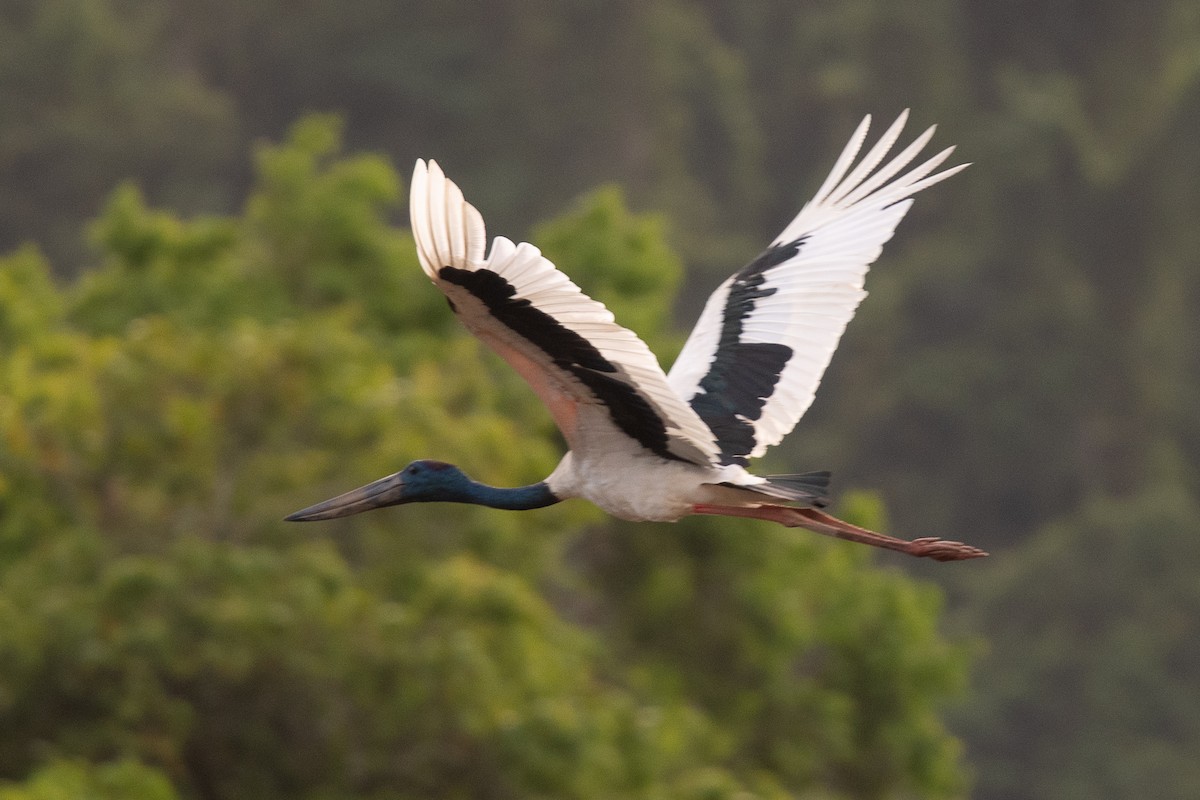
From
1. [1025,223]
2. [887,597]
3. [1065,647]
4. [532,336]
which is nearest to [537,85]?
[1025,223]

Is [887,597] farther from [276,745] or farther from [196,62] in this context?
[196,62]

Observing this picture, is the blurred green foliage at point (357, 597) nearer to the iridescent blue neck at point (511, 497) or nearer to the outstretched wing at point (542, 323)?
the iridescent blue neck at point (511, 497)

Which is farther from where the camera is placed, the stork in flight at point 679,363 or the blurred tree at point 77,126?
the blurred tree at point 77,126

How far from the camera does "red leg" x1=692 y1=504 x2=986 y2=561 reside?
23.4ft

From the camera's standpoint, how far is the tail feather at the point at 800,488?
6.84m

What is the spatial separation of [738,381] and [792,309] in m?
0.39

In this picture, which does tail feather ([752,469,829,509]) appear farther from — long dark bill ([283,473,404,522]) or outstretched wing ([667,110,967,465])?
long dark bill ([283,473,404,522])

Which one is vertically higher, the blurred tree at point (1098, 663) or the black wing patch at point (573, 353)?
the blurred tree at point (1098, 663)

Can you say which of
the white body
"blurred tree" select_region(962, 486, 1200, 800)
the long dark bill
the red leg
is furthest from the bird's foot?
"blurred tree" select_region(962, 486, 1200, 800)

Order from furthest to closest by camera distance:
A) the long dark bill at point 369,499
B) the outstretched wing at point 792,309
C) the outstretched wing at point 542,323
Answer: the outstretched wing at point 792,309
the long dark bill at point 369,499
the outstretched wing at point 542,323

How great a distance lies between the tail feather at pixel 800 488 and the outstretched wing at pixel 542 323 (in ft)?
0.90

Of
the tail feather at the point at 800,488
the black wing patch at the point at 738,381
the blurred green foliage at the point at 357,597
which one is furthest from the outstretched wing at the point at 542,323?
the blurred green foliage at the point at 357,597

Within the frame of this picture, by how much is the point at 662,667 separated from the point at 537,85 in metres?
28.3

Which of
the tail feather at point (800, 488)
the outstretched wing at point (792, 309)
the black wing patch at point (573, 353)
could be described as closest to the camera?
the black wing patch at point (573, 353)
